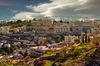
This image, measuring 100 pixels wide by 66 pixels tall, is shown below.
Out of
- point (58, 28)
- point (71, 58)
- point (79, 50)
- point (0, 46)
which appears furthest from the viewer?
point (58, 28)

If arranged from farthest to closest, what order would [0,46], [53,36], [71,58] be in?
1. [53,36]
2. [0,46]
3. [71,58]

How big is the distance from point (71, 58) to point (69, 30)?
112509 millimetres

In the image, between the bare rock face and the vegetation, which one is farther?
the vegetation

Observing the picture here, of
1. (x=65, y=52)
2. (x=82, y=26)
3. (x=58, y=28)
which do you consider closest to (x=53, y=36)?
(x=58, y=28)

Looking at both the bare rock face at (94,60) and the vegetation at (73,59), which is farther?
the vegetation at (73,59)

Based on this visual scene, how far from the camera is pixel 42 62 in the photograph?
166 feet

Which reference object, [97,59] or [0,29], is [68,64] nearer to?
[97,59]

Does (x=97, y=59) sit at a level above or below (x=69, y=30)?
above

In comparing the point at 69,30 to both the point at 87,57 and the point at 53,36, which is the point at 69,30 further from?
the point at 87,57

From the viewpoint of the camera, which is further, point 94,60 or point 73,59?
point 73,59

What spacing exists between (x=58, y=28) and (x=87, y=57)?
368ft

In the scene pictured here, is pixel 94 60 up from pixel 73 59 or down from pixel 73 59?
up

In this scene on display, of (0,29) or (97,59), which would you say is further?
(0,29)

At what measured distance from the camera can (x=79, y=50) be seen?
5384 centimetres
